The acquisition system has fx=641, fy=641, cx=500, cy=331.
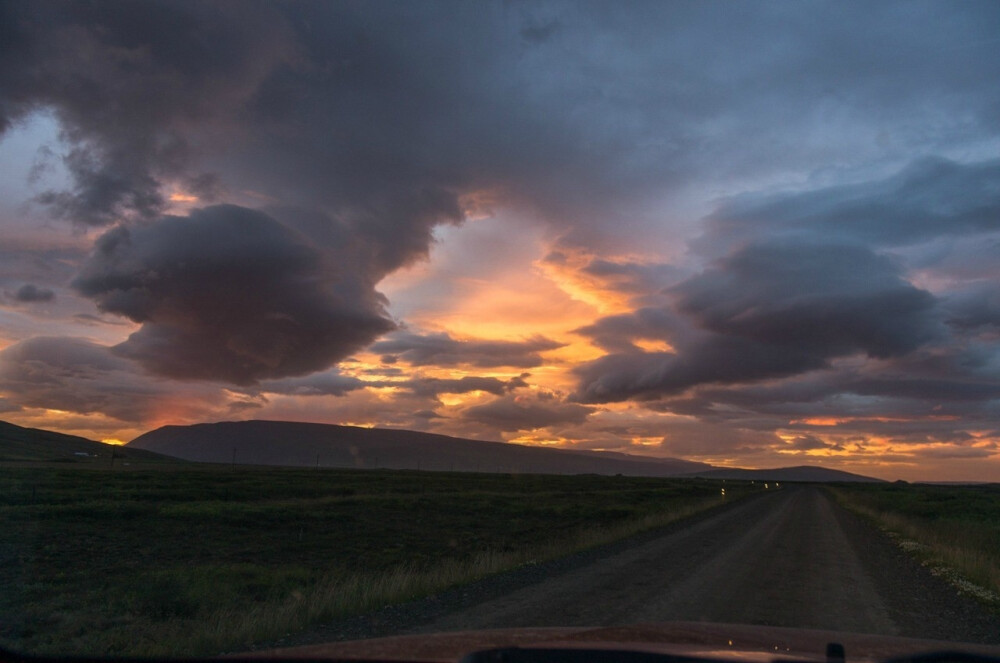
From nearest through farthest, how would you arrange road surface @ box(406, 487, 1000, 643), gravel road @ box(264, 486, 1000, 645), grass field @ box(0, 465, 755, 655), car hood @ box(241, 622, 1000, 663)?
car hood @ box(241, 622, 1000, 663), grass field @ box(0, 465, 755, 655), gravel road @ box(264, 486, 1000, 645), road surface @ box(406, 487, 1000, 643)

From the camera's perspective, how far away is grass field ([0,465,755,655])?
1043 cm

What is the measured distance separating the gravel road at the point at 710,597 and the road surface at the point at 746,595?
0.03m

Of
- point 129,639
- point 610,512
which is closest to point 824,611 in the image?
point 129,639

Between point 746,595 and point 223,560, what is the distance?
15449mm

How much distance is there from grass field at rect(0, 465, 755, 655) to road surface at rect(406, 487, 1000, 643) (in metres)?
2.31

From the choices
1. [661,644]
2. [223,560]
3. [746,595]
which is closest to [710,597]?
[746,595]

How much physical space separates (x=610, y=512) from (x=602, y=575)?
28824mm

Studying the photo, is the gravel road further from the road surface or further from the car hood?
the car hood

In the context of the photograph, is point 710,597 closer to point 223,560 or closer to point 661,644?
point 661,644

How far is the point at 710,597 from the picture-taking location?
13.0 m

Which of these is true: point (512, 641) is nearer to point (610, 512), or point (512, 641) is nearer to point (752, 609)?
point (752, 609)

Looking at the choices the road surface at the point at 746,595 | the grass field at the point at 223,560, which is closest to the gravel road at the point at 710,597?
the road surface at the point at 746,595

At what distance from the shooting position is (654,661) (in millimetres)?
3387

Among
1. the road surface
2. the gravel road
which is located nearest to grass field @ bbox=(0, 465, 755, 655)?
the gravel road
